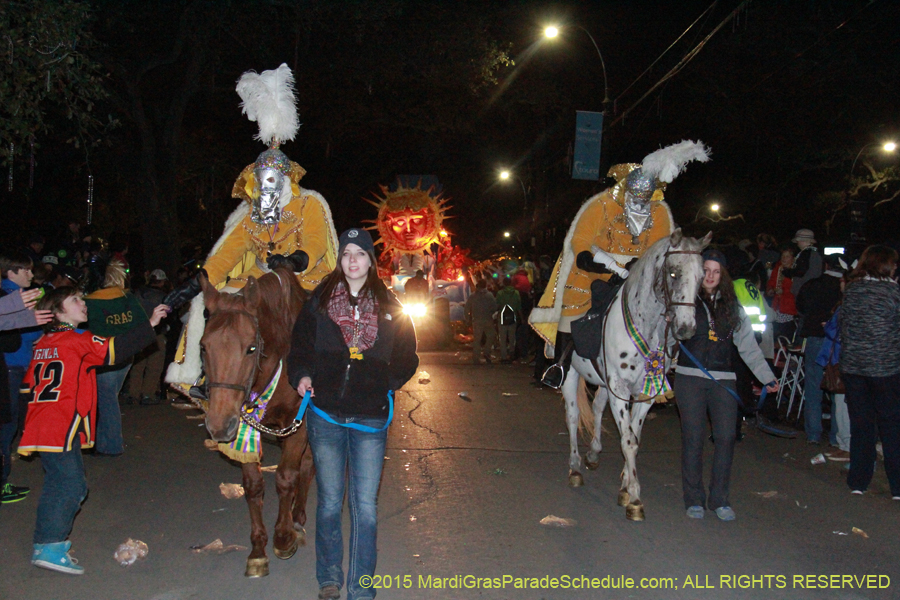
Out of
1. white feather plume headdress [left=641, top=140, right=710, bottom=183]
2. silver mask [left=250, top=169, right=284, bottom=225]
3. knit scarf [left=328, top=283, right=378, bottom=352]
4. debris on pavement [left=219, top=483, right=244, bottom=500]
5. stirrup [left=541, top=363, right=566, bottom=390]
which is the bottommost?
debris on pavement [left=219, top=483, right=244, bottom=500]

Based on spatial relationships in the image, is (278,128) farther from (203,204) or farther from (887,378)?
(203,204)

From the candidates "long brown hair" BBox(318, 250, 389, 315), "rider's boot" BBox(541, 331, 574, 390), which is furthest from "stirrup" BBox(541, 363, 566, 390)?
"long brown hair" BBox(318, 250, 389, 315)

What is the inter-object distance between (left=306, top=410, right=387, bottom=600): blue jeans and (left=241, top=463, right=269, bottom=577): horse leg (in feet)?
2.33

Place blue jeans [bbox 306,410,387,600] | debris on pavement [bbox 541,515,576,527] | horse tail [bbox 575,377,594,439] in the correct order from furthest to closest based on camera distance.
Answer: horse tail [bbox 575,377,594,439] → debris on pavement [bbox 541,515,576,527] → blue jeans [bbox 306,410,387,600]

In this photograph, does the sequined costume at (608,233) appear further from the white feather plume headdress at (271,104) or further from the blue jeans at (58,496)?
the blue jeans at (58,496)

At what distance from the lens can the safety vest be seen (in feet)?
32.1

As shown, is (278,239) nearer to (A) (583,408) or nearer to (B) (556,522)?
(B) (556,522)

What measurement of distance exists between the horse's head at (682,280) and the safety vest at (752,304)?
400 centimetres

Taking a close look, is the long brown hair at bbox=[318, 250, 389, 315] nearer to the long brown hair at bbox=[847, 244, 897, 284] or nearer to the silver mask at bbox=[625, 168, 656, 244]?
the silver mask at bbox=[625, 168, 656, 244]

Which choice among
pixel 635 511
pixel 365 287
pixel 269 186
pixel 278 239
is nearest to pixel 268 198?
pixel 269 186

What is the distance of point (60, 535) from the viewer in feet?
17.2

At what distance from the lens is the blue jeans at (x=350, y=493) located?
4445 mm

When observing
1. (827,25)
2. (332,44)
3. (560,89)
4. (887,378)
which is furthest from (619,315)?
(827,25)

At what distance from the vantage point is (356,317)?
14.9ft
